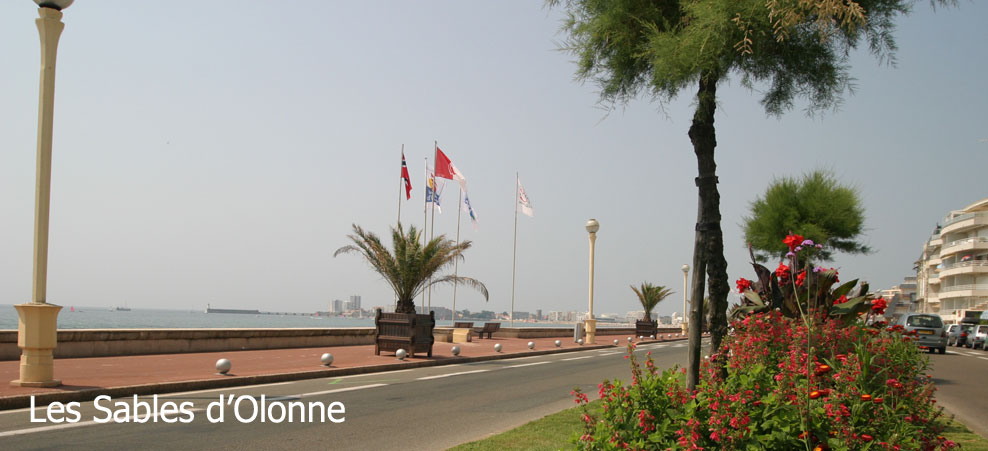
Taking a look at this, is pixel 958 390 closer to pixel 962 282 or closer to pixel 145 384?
pixel 145 384

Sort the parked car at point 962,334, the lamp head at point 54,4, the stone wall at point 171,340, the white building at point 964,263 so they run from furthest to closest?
the white building at point 964,263 → the parked car at point 962,334 → the stone wall at point 171,340 → the lamp head at point 54,4

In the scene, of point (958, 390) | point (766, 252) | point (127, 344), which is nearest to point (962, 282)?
point (766, 252)

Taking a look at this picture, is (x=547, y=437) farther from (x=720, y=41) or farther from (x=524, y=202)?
(x=524, y=202)

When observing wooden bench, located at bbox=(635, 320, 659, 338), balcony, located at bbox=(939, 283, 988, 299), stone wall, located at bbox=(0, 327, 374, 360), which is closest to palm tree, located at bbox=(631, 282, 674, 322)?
wooden bench, located at bbox=(635, 320, 659, 338)

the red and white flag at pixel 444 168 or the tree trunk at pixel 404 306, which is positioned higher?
the red and white flag at pixel 444 168

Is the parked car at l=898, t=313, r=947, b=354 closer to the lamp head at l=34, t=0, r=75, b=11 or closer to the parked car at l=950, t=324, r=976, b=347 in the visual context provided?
the parked car at l=950, t=324, r=976, b=347

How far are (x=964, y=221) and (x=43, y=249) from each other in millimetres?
97613

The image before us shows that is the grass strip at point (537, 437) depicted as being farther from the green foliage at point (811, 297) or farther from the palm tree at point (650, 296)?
the palm tree at point (650, 296)

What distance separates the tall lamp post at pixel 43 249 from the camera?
33.8 feet

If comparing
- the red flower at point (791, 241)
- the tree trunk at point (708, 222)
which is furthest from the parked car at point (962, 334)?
the tree trunk at point (708, 222)

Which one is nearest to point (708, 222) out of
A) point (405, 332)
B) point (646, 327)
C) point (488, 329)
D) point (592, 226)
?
point (405, 332)

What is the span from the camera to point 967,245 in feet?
271

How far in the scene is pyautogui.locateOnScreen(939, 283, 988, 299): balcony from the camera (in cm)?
A: 7922

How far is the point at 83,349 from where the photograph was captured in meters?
16.8
